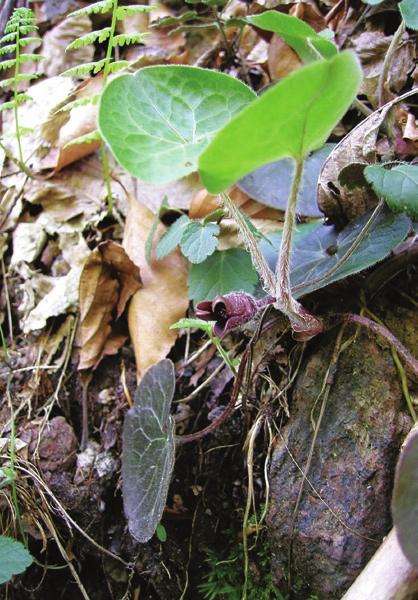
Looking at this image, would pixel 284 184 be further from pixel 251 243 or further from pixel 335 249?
pixel 251 243

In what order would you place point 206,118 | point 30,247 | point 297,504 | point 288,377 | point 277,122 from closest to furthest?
point 277,122 → point 206,118 → point 297,504 → point 288,377 → point 30,247

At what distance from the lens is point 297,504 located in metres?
1.03

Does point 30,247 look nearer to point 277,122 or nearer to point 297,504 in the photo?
point 297,504

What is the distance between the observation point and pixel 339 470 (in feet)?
3.35

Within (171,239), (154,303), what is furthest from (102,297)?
(171,239)

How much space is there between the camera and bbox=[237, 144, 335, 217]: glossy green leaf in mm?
1271

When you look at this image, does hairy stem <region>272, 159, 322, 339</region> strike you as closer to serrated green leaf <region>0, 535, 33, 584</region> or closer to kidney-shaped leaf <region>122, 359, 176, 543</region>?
kidney-shaped leaf <region>122, 359, 176, 543</region>

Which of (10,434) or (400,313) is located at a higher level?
(400,313)

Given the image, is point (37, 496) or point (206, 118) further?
point (37, 496)

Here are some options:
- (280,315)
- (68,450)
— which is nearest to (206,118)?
(280,315)

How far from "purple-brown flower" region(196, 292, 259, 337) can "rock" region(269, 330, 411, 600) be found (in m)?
0.24

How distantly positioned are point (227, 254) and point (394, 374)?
47 cm

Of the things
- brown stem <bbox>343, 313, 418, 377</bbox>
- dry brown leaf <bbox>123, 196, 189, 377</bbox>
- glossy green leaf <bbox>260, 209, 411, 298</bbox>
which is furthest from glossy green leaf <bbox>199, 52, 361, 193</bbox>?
dry brown leaf <bbox>123, 196, 189, 377</bbox>

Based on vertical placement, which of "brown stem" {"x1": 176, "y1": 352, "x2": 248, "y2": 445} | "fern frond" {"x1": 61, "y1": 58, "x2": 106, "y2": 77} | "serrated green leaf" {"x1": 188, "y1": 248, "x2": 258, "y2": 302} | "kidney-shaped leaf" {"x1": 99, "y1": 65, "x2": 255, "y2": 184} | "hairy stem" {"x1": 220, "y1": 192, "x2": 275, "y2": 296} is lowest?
"brown stem" {"x1": 176, "y1": 352, "x2": 248, "y2": 445}
